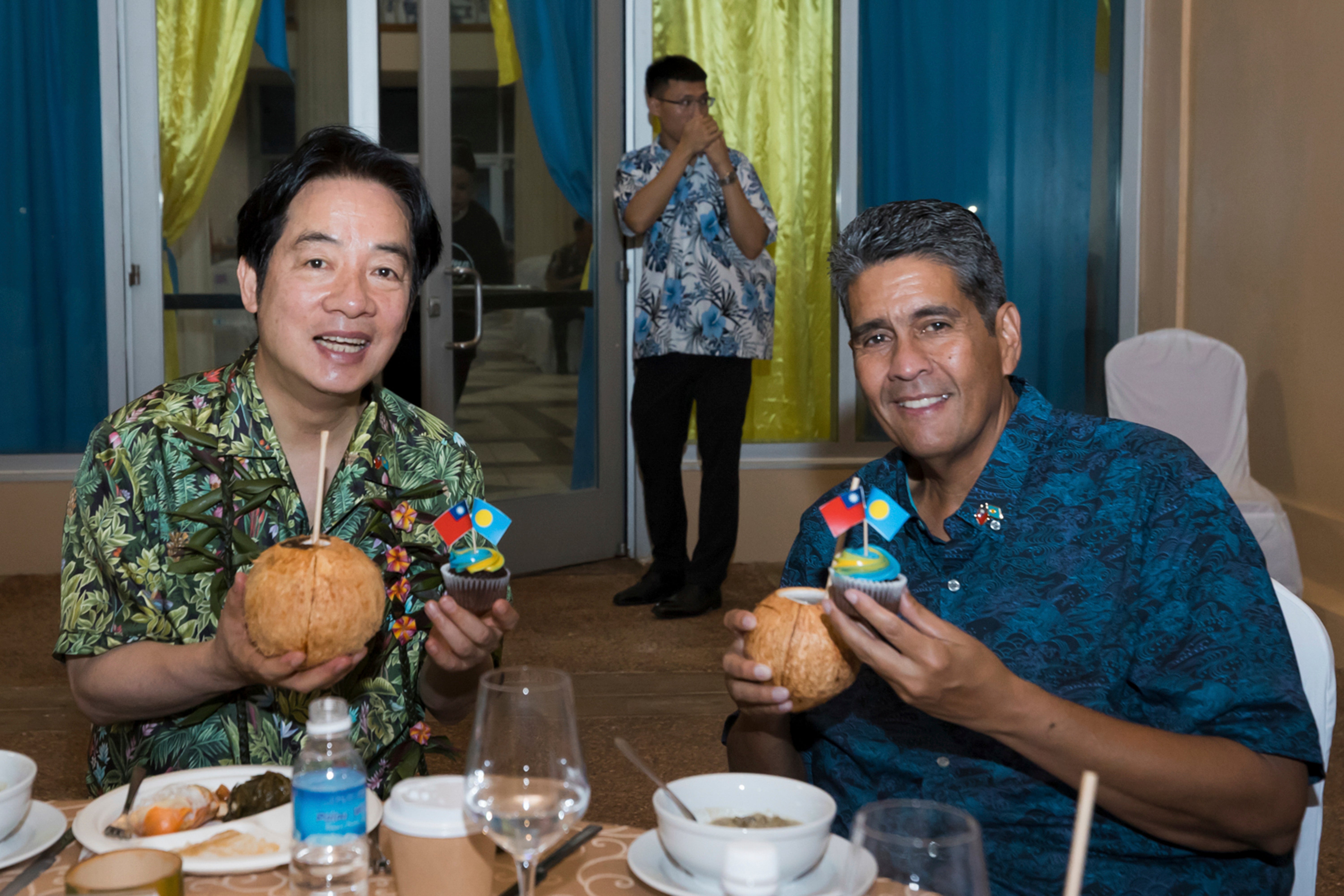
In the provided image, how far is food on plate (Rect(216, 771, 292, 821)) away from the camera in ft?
3.94

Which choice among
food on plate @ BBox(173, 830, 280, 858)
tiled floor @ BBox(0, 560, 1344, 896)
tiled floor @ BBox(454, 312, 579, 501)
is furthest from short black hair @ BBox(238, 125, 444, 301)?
tiled floor @ BBox(454, 312, 579, 501)

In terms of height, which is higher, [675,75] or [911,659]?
[675,75]

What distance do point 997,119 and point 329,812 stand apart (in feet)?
17.4

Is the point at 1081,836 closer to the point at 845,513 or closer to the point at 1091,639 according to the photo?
the point at 845,513

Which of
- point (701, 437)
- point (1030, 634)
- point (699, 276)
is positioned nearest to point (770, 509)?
point (701, 437)

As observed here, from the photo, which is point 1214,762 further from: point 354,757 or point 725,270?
point 725,270

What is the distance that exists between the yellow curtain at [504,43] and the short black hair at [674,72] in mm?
682

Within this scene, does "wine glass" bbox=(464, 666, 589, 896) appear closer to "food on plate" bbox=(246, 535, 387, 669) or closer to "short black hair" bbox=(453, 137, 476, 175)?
"food on plate" bbox=(246, 535, 387, 669)

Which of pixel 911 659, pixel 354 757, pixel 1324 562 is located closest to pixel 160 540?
pixel 354 757

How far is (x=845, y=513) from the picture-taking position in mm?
→ 1326

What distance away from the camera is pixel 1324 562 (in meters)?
4.09

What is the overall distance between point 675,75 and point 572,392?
1.48m

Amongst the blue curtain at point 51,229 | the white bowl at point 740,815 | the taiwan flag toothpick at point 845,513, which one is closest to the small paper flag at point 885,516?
the taiwan flag toothpick at point 845,513

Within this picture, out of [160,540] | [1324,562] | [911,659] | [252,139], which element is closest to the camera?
[911,659]
